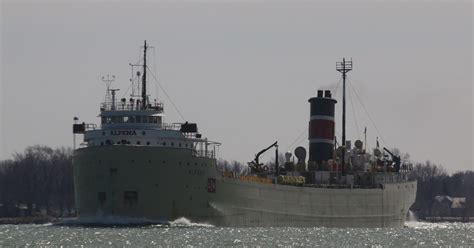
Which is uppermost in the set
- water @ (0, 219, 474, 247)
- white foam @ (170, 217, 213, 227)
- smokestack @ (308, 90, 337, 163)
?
smokestack @ (308, 90, 337, 163)

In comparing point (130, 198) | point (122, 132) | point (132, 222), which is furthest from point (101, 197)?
point (122, 132)

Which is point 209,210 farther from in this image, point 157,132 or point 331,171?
point 331,171

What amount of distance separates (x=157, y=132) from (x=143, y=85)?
4641 millimetres

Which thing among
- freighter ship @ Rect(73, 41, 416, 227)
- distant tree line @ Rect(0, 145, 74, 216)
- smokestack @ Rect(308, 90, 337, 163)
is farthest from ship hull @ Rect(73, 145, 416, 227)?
distant tree line @ Rect(0, 145, 74, 216)

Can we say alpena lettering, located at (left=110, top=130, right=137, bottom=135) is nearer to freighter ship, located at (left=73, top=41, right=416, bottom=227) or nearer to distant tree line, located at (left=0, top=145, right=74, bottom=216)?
freighter ship, located at (left=73, top=41, right=416, bottom=227)

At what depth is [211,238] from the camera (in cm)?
8162

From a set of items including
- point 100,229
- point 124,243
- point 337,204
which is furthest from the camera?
point 337,204

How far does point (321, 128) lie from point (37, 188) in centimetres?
5317

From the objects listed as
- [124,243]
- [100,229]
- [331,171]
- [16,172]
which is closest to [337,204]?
[331,171]

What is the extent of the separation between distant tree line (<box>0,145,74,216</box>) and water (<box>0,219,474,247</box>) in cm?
5605

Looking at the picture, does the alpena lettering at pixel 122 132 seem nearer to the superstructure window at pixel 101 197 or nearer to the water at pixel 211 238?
the superstructure window at pixel 101 197

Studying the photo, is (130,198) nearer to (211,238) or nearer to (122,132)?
(122,132)

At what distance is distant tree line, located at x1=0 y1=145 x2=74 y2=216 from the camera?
153750 millimetres

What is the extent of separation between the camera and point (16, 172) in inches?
6324
